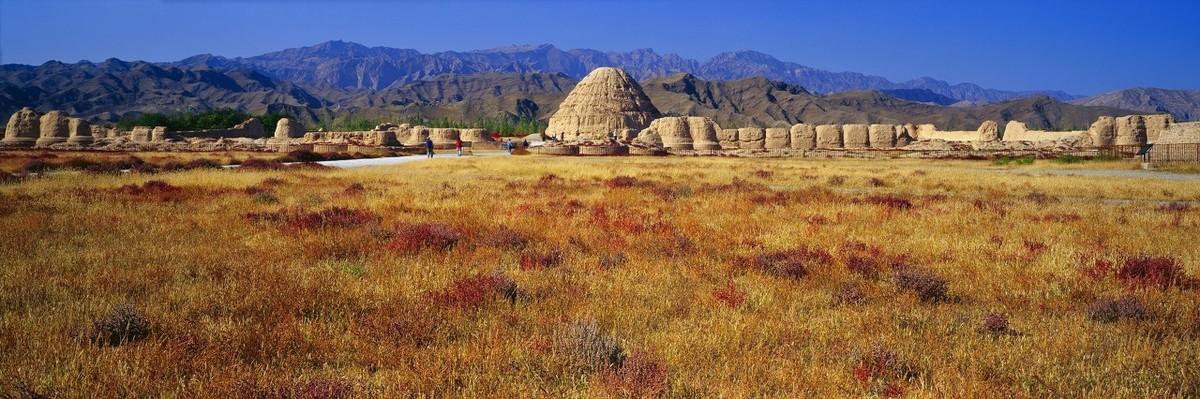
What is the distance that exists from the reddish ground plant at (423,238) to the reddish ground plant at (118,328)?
134 inches

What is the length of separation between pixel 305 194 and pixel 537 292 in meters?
10.6

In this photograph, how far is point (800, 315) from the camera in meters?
5.47

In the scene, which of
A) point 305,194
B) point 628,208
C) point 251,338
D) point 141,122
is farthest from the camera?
point 141,122

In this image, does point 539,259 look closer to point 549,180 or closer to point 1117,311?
point 1117,311

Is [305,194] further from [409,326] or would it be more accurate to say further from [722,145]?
[722,145]

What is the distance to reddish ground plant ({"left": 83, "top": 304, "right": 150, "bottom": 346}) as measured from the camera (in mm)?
4445

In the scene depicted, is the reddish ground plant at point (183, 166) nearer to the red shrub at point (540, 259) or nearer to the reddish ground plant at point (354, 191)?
the reddish ground plant at point (354, 191)

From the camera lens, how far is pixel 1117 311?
5.43 meters

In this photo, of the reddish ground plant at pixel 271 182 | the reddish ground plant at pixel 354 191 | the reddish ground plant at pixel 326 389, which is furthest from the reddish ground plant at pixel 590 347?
the reddish ground plant at pixel 271 182

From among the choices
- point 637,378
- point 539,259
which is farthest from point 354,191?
point 637,378

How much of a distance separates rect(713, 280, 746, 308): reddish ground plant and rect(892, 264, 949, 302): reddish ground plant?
5.31ft

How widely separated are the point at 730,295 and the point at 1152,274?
14.6 ft

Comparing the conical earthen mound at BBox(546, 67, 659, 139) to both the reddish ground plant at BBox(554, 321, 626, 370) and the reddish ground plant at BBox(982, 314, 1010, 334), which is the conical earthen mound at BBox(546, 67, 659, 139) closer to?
the reddish ground plant at BBox(982, 314, 1010, 334)

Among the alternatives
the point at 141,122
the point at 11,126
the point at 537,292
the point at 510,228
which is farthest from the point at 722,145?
the point at 141,122
